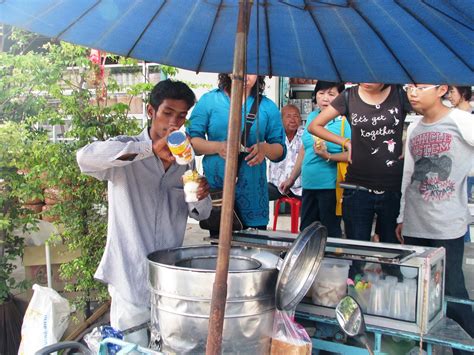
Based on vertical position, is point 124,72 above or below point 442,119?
above

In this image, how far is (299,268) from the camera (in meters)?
1.74

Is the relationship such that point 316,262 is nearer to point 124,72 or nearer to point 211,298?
point 211,298

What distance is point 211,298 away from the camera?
1472mm

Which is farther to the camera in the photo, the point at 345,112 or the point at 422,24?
the point at 345,112

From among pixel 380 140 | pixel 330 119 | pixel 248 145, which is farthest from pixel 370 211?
pixel 248 145

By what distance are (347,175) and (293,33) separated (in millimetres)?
1690

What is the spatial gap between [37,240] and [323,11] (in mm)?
3112

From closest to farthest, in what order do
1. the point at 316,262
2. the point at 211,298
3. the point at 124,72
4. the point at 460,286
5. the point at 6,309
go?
the point at 211,298
the point at 316,262
the point at 460,286
the point at 6,309
the point at 124,72

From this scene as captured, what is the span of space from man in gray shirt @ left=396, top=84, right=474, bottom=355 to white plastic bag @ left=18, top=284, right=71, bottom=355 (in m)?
2.24

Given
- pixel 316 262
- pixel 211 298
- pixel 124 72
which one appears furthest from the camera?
pixel 124 72

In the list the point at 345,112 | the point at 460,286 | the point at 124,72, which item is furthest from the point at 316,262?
the point at 124,72

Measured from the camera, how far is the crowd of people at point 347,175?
2.18 metres

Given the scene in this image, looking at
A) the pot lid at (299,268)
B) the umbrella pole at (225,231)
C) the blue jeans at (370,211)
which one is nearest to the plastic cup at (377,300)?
the pot lid at (299,268)

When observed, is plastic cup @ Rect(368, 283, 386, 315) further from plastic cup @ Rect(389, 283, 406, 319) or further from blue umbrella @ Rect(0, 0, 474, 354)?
blue umbrella @ Rect(0, 0, 474, 354)
